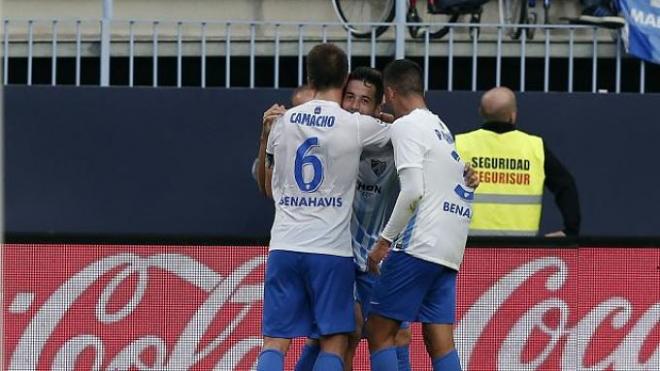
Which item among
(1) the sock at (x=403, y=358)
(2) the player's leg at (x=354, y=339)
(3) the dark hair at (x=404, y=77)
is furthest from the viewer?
(1) the sock at (x=403, y=358)

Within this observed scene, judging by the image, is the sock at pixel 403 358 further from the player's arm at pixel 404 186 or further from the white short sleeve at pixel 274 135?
the white short sleeve at pixel 274 135

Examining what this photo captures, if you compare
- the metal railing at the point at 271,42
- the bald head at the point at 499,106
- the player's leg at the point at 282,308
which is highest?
the metal railing at the point at 271,42

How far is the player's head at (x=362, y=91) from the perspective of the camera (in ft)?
22.2

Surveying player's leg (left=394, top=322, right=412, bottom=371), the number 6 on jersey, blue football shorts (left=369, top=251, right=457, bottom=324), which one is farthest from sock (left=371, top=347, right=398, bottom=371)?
the number 6 on jersey

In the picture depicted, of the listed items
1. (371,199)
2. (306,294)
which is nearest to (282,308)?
(306,294)

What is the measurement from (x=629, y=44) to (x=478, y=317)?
4.92 metres

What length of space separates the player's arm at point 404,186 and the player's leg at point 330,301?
0.15 m

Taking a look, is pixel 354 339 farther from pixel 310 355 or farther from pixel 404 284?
pixel 404 284

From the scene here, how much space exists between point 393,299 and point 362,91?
97cm

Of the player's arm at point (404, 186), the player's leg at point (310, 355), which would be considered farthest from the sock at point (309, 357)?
the player's arm at point (404, 186)

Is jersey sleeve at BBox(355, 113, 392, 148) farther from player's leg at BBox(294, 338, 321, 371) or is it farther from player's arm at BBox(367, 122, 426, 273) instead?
player's leg at BBox(294, 338, 321, 371)

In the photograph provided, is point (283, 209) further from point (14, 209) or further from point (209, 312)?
point (14, 209)

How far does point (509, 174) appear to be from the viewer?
28.0 ft

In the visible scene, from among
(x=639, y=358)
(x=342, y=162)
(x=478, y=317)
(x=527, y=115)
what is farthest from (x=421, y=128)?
(x=527, y=115)
